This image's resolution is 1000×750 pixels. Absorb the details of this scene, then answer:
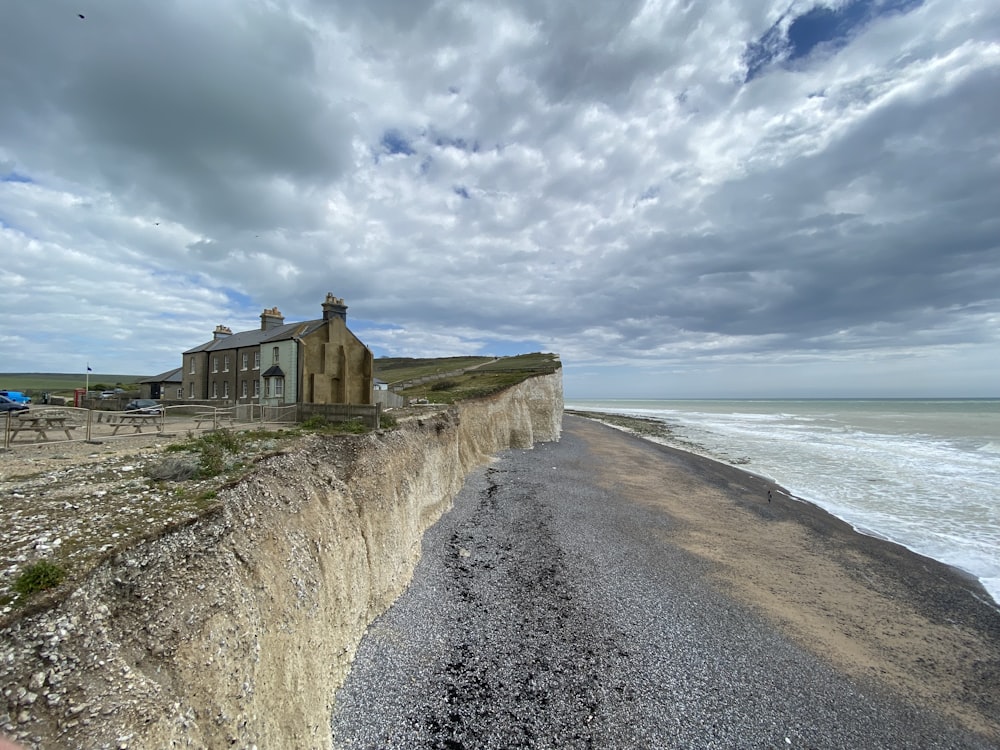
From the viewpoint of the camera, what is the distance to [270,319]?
3538 cm

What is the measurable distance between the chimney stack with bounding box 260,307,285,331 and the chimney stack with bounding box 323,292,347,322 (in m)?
8.92

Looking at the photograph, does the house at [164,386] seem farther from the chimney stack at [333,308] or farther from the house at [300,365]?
the chimney stack at [333,308]

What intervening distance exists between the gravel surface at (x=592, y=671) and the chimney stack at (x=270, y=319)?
27098 millimetres

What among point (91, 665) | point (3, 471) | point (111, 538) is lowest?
point (91, 665)

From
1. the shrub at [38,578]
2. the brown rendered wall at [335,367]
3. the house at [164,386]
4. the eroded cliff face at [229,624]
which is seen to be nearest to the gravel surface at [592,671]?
the eroded cliff face at [229,624]

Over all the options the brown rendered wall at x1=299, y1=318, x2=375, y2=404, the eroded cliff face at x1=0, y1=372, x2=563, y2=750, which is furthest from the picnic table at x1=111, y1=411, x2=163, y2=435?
the brown rendered wall at x1=299, y1=318, x2=375, y2=404

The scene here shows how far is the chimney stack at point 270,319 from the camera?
3503 cm

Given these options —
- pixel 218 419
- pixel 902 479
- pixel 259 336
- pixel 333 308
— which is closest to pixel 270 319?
pixel 259 336

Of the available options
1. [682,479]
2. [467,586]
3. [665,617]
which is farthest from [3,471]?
[682,479]

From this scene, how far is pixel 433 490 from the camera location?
64.3 feet

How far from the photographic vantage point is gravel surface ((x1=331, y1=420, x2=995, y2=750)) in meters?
8.48

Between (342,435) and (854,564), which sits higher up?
(342,435)

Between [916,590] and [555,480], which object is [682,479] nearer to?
[555,480]

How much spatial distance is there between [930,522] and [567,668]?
2180 cm
